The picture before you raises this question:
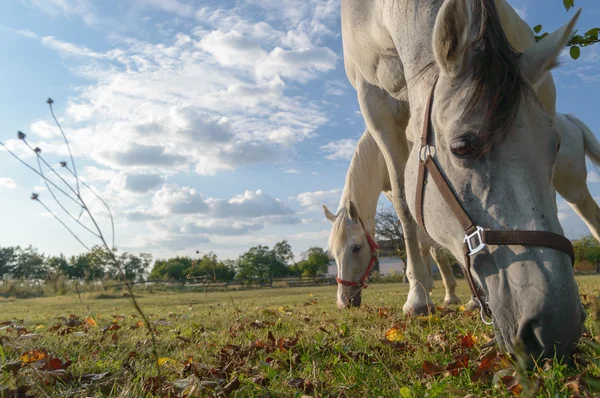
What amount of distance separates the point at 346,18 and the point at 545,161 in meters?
3.18

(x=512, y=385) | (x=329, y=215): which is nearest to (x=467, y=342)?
(x=512, y=385)

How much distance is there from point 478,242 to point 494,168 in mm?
396

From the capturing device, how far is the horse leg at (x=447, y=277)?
22.3 feet

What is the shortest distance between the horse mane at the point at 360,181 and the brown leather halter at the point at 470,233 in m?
4.23

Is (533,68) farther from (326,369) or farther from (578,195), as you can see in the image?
(578,195)

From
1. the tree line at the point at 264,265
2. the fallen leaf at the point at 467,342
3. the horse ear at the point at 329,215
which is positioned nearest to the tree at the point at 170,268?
the tree line at the point at 264,265

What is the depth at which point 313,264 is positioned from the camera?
62938mm

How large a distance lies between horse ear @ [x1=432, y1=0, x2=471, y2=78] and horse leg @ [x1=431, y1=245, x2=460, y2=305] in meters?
4.79

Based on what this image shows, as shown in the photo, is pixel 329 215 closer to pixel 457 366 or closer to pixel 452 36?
pixel 452 36

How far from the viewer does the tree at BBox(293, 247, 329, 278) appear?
201 feet

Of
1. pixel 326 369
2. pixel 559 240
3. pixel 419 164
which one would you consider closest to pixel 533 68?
pixel 419 164

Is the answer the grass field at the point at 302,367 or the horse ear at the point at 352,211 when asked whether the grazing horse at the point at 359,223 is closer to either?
the horse ear at the point at 352,211

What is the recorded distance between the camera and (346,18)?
4652mm

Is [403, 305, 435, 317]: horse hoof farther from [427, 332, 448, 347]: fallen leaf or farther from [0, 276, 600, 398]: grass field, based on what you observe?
[427, 332, 448, 347]: fallen leaf
